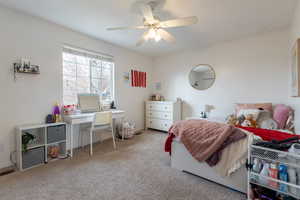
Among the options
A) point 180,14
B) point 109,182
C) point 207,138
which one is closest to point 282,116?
point 207,138

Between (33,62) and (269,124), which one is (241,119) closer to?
(269,124)

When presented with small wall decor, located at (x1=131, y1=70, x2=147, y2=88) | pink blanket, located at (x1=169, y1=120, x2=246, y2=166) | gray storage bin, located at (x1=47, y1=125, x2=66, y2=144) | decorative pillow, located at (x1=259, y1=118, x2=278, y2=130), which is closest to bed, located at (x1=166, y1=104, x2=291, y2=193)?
pink blanket, located at (x1=169, y1=120, x2=246, y2=166)

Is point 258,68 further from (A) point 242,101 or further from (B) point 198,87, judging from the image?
(B) point 198,87

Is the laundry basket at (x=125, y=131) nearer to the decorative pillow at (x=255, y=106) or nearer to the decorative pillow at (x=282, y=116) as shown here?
the decorative pillow at (x=255, y=106)

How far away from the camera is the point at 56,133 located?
2650mm

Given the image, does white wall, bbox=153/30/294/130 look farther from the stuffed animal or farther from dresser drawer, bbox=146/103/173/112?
the stuffed animal

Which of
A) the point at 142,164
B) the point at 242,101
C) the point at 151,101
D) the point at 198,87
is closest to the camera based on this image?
the point at 142,164

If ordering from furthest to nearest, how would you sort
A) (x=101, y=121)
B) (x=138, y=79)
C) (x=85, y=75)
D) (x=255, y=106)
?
(x=138, y=79), (x=85, y=75), (x=255, y=106), (x=101, y=121)

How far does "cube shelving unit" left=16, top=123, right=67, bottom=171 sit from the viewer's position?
2.29 meters

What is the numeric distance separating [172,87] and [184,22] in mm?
2900

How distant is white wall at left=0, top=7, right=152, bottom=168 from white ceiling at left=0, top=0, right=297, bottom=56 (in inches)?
8.0

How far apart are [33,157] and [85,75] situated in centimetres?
185

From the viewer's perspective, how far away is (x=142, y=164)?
2521 mm

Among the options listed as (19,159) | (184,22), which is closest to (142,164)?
(19,159)
